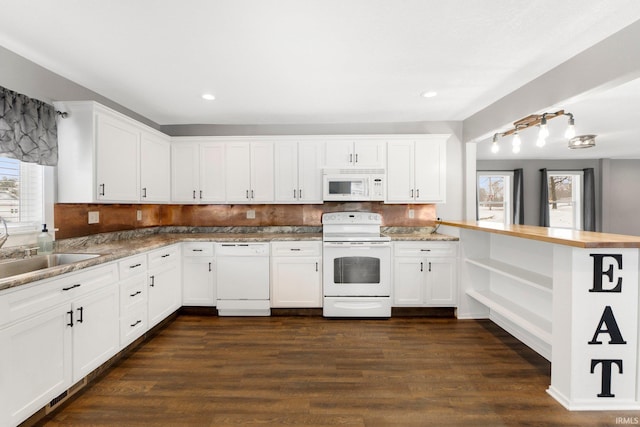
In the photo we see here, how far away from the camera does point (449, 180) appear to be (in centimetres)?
396

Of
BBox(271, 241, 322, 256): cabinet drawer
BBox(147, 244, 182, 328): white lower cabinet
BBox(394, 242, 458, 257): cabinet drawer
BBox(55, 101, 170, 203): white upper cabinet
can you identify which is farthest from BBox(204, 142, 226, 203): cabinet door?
BBox(394, 242, 458, 257): cabinet drawer

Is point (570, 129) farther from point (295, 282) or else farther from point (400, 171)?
point (295, 282)

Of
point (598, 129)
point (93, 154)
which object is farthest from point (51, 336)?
point (598, 129)

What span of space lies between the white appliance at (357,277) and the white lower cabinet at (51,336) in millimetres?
2059

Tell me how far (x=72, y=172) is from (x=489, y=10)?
336 centimetres

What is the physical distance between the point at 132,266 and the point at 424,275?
2.99 metres

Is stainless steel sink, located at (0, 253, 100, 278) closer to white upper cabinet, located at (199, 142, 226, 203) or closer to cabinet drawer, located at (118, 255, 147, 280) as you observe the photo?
cabinet drawer, located at (118, 255, 147, 280)

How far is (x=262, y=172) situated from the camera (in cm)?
379

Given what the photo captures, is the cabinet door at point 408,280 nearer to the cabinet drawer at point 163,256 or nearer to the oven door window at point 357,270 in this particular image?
the oven door window at point 357,270

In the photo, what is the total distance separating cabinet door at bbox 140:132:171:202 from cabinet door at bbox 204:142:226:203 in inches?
16.3

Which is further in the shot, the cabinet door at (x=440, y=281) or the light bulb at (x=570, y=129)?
the cabinet door at (x=440, y=281)

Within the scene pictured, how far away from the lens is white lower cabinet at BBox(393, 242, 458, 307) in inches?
136

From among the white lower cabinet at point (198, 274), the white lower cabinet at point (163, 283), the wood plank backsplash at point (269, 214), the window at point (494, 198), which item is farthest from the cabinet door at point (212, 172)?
the window at point (494, 198)

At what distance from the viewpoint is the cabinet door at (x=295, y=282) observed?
136 inches
